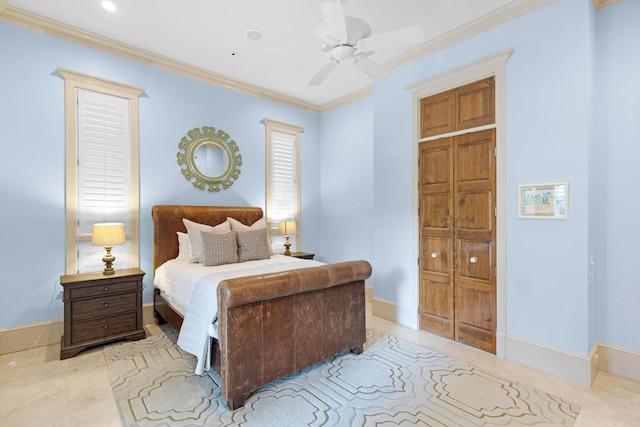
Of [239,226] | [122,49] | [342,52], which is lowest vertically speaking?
[239,226]

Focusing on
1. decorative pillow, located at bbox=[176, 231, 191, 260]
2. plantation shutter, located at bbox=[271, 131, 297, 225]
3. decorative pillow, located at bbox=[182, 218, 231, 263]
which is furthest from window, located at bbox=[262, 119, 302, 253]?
decorative pillow, located at bbox=[176, 231, 191, 260]

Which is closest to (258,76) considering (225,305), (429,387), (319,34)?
(319,34)

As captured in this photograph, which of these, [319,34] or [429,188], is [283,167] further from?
[319,34]

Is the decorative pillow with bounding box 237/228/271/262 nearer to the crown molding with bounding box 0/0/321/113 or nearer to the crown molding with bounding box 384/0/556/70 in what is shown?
the crown molding with bounding box 0/0/321/113

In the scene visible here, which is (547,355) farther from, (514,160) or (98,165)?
(98,165)

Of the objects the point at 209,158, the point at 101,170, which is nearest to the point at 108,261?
the point at 101,170

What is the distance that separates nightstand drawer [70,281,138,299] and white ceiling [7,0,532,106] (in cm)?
262

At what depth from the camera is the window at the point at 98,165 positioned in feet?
10.5

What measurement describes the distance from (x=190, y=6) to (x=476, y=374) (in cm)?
410

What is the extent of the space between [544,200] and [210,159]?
3.85 meters

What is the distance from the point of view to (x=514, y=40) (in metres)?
2.80

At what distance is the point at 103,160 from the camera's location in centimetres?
339

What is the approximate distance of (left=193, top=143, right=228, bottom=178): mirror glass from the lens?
13.5 feet

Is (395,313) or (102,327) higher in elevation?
(102,327)
